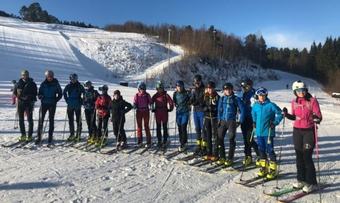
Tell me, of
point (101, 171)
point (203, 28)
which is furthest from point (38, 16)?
point (101, 171)

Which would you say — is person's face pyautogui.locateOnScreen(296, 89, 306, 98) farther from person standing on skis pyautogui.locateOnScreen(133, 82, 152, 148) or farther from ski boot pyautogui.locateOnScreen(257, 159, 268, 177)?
person standing on skis pyautogui.locateOnScreen(133, 82, 152, 148)

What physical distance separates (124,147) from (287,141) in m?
5.49

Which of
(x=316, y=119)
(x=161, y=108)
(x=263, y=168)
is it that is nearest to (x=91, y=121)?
(x=161, y=108)

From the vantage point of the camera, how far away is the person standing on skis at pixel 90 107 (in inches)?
488

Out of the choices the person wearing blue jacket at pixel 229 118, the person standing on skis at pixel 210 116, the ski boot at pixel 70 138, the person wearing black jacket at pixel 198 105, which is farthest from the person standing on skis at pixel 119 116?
the person wearing blue jacket at pixel 229 118

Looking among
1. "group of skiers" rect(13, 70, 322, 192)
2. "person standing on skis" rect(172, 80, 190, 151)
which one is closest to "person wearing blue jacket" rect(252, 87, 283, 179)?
"group of skiers" rect(13, 70, 322, 192)

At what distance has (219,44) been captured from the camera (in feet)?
314

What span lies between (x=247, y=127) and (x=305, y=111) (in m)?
2.42

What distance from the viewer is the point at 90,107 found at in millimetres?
12500

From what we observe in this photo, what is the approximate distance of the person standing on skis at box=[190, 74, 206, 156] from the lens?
35.7ft

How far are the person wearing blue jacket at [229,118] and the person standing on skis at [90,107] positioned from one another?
4.17m

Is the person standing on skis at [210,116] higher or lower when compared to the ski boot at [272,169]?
higher

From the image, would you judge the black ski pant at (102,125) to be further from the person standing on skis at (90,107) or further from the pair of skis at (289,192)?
the pair of skis at (289,192)

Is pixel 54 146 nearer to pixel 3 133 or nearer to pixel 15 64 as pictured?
pixel 3 133
